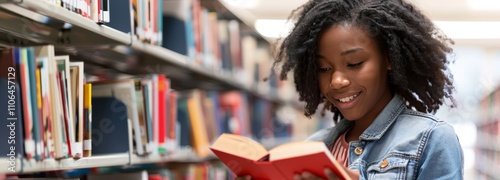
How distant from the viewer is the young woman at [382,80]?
1.44 meters

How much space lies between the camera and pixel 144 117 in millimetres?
2176

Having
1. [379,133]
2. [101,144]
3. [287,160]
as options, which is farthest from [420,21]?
[101,144]

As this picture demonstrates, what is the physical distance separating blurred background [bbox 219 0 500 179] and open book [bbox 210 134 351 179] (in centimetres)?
419

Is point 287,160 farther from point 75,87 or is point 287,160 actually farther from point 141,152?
point 141,152

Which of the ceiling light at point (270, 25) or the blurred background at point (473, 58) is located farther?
the ceiling light at point (270, 25)

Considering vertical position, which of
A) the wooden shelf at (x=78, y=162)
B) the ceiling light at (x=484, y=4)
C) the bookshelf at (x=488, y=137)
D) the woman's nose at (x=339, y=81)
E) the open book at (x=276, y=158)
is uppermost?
the ceiling light at (x=484, y=4)

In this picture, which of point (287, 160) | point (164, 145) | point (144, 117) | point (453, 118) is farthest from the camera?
point (453, 118)

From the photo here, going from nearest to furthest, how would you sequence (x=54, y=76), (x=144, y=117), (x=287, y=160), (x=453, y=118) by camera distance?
(x=287, y=160), (x=54, y=76), (x=144, y=117), (x=453, y=118)

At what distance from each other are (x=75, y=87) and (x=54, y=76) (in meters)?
0.12

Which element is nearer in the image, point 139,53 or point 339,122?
point 339,122

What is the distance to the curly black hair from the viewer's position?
1560mm

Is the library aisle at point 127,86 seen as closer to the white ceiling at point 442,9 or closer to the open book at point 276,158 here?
the open book at point 276,158

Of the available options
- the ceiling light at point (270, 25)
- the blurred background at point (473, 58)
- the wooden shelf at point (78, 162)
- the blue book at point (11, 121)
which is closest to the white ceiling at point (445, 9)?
the blurred background at point (473, 58)

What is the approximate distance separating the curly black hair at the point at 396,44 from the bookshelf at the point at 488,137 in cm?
505
